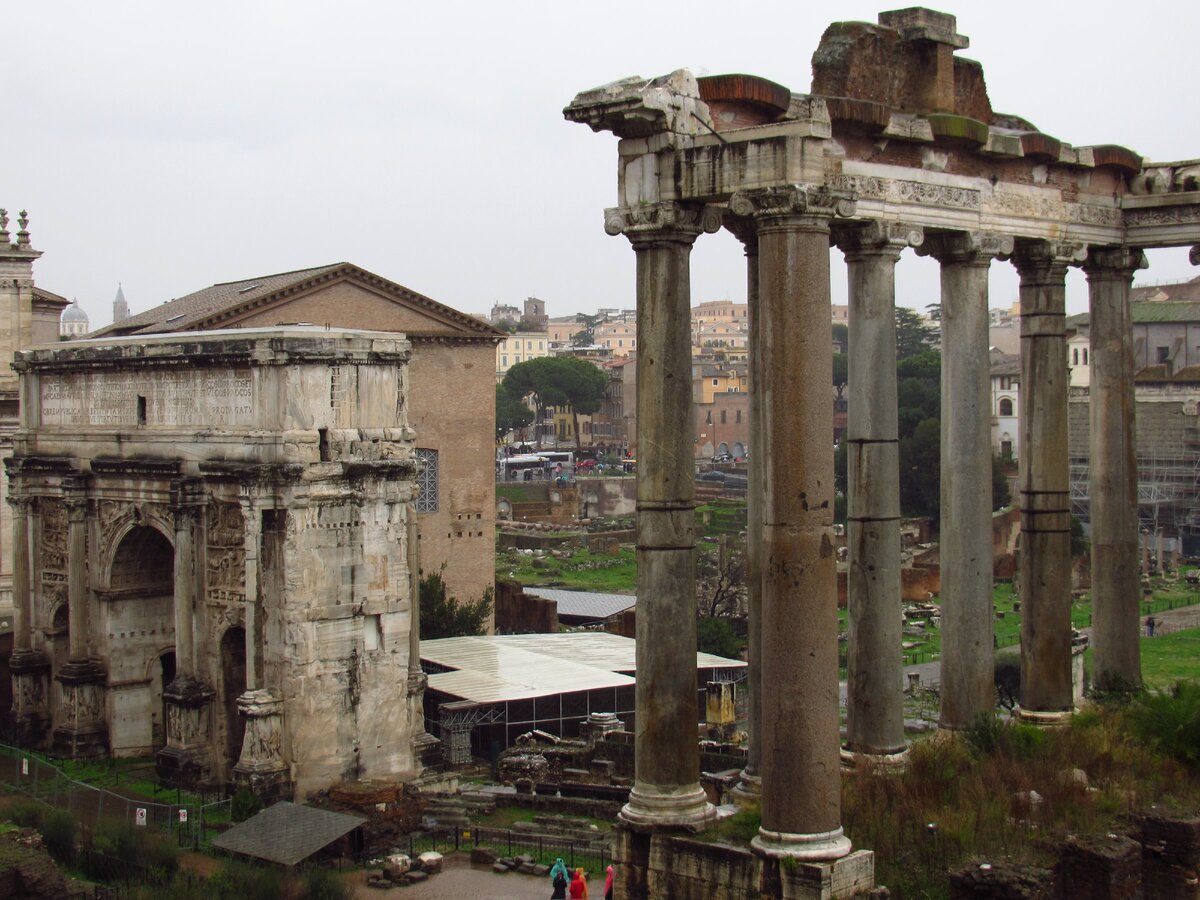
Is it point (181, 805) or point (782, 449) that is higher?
point (782, 449)

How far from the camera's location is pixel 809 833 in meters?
10.8

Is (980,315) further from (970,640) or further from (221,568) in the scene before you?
(221,568)

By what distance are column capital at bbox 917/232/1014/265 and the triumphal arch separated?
1359cm

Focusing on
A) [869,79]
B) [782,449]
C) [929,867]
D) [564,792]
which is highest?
[869,79]

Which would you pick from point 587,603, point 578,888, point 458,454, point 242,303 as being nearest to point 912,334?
point 587,603

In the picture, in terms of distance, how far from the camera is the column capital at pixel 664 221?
11883 mm

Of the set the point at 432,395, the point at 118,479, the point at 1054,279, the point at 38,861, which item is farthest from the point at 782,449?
the point at 432,395

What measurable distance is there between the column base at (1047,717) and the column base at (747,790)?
296 cm

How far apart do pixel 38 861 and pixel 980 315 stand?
11927 mm

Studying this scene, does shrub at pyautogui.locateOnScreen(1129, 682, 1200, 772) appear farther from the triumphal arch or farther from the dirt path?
the triumphal arch

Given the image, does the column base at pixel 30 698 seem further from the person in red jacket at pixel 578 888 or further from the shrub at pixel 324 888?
the person in red jacket at pixel 578 888

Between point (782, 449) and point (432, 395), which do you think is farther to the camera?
point (432, 395)

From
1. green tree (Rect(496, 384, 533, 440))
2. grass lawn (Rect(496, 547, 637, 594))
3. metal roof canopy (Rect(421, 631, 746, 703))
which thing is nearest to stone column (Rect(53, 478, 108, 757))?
metal roof canopy (Rect(421, 631, 746, 703))

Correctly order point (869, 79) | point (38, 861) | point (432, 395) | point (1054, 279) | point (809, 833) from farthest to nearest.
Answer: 1. point (432, 395)
2. point (38, 861)
3. point (1054, 279)
4. point (869, 79)
5. point (809, 833)
